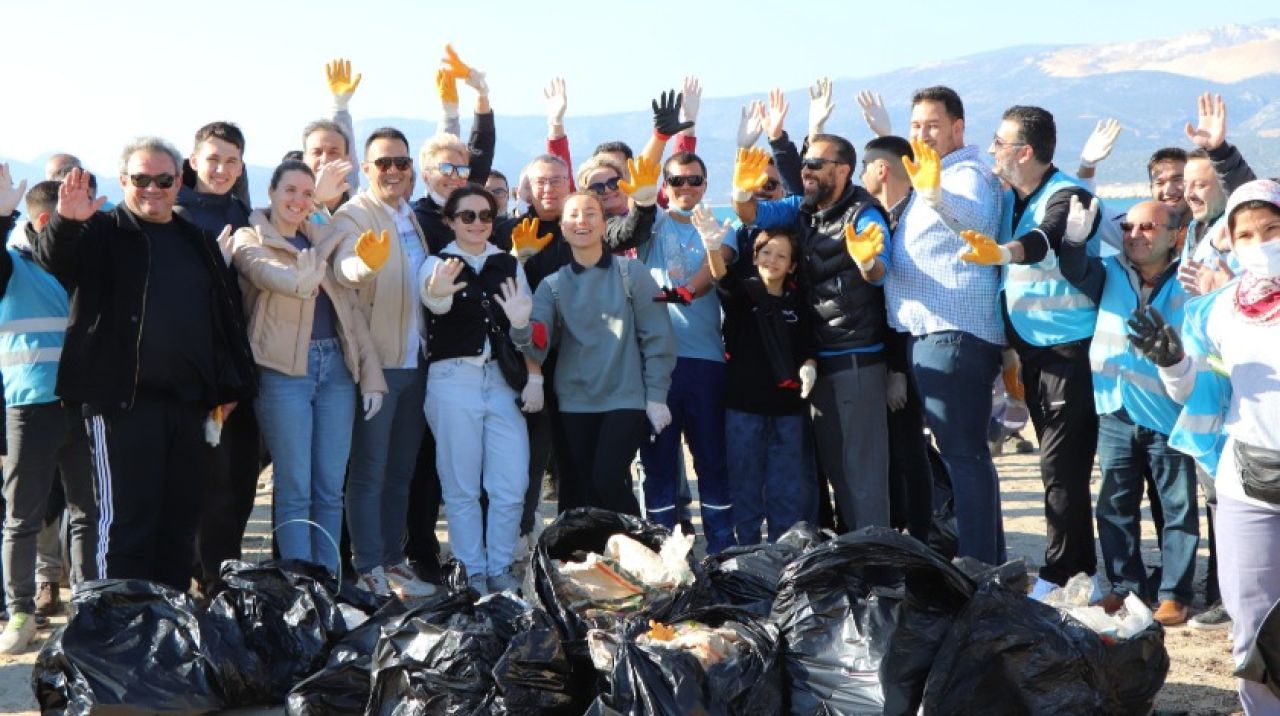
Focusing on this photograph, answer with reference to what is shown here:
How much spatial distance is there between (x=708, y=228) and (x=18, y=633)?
3.23 metres

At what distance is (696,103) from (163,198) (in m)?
3.18

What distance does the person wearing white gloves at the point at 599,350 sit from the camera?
5617 millimetres

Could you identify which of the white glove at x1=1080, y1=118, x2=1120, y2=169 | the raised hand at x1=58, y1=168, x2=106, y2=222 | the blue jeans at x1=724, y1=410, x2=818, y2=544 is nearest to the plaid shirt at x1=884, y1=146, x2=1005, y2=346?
the white glove at x1=1080, y1=118, x2=1120, y2=169

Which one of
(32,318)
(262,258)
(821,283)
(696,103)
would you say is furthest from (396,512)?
(696,103)

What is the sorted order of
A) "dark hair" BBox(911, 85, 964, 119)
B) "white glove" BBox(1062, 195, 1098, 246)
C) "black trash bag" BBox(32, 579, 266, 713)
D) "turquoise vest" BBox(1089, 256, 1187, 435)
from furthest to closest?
1. "dark hair" BBox(911, 85, 964, 119)
2. "turquoise vest" BBox(1089, 256, 1187, 435)
3. "white glove" BBox(1062, 195, 1098, 246)
4. "black trash bag" BBox(32, 579, 266, 713)

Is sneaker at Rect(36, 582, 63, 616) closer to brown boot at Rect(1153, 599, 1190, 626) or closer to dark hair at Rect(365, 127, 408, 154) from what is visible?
dark hair at Rect(365, 127, 408, 154)

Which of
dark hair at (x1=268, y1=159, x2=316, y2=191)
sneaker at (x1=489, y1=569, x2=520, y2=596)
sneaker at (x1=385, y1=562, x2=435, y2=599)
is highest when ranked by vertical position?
dark hair at (x1=268, y1=159, x2=316, y2=191)

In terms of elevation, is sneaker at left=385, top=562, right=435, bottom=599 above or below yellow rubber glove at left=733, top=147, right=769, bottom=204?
below

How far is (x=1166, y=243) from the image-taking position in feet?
17.8

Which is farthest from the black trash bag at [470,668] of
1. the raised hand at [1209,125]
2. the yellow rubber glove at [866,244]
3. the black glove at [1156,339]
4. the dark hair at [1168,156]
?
the dark hair at [1168,156]

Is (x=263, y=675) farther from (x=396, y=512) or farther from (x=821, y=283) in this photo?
(x=821, y=283)

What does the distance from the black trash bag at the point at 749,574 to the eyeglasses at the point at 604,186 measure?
90.9 inches

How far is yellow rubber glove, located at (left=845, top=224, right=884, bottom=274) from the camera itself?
17.3ft

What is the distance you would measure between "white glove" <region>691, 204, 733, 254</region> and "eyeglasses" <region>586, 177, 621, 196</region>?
2.84 ft
